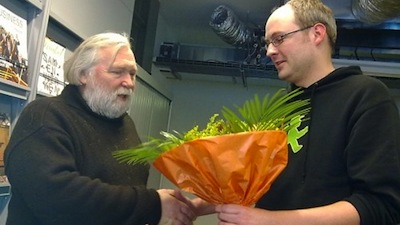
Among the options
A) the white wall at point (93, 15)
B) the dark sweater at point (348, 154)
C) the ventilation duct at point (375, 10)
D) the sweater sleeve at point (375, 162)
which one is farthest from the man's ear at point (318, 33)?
the ventilation duct at point (375, 10)

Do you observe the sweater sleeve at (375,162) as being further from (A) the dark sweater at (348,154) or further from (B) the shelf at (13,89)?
(B) the shelf at (13,89)

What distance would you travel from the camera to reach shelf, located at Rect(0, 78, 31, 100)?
1499 mm

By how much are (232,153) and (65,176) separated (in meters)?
0.56

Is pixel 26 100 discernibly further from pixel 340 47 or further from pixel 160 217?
pixel 340 47

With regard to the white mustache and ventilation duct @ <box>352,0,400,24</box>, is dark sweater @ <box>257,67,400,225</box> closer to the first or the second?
the white mustache

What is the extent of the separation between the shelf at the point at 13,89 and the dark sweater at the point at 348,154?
1048mm

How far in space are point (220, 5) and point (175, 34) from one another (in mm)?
1118

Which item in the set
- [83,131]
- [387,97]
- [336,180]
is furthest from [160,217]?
[387,97]

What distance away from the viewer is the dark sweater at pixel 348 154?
909 millimetres

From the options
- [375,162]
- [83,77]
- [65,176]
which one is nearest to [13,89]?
[83,77]

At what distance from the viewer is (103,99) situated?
1441 mm

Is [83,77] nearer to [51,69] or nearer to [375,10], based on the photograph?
[51,69]

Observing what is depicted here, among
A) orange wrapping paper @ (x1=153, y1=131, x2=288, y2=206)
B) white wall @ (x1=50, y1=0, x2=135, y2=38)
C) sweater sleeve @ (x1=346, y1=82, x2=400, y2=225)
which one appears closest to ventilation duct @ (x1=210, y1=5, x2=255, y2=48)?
white wall @ (x1=50, y1=0, x2=135, y2=38)

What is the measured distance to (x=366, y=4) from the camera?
254cm
